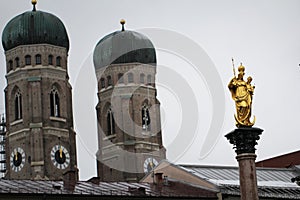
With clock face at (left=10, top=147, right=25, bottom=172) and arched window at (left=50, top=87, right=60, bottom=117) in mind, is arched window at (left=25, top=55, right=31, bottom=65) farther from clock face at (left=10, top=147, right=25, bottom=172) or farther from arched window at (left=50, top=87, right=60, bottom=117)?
clock face at (left=10, top=147, right=25, bottom=172)

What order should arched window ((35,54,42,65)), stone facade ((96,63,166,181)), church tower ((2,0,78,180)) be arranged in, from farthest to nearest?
stone facade ((96,63,166,181)), arched window ((35,54,42,65)), church tower ((2,0,78,180))

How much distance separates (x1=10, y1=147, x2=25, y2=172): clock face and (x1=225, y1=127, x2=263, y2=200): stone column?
70033 mm

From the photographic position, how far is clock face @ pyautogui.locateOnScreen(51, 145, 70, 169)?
11312 cm

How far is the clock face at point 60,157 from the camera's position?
371 feet

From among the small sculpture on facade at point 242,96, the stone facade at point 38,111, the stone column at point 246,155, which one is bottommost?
the stone column at point 246,155

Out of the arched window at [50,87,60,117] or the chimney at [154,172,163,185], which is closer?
the chimney at [154,172,163,185]

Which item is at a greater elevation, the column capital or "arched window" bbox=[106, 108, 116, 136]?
"arched window" bbox=[106, 108, 116, 136]

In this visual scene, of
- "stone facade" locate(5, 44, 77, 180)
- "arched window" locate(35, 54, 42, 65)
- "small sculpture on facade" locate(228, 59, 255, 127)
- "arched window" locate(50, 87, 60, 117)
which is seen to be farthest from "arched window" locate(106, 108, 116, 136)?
"small sculpture on facade" locate(228, 59, 255, 127)

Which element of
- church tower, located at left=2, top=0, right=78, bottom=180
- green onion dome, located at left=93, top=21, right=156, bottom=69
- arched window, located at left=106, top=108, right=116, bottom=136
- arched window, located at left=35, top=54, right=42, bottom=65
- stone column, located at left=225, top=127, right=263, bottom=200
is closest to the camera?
stone column, located at left=225, top=127, right=263, bottom=200

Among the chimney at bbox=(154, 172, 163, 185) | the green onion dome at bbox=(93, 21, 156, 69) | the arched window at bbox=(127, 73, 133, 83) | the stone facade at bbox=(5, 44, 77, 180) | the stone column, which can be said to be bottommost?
the stone column

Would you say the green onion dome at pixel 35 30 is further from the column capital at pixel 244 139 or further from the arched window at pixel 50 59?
the column capital at pixel 244 139

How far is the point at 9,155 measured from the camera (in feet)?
379

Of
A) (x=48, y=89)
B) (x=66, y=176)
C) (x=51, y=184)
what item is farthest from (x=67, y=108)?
(x=51, y=184)

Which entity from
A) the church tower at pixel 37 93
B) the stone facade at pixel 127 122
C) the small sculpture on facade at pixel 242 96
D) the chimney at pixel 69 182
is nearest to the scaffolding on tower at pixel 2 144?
the church tower at pixel 37 93
